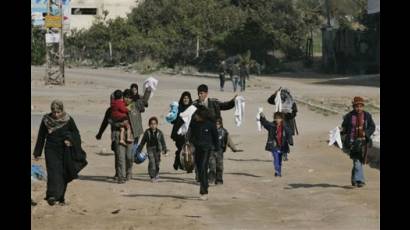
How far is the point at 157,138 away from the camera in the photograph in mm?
16656

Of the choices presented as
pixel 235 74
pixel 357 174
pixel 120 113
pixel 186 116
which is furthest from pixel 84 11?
pixel 357 174

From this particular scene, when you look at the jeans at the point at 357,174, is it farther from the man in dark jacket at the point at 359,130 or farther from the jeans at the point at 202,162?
the jeans at the point at 202,162

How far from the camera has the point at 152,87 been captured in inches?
751

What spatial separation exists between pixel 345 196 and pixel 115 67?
60.9 meters

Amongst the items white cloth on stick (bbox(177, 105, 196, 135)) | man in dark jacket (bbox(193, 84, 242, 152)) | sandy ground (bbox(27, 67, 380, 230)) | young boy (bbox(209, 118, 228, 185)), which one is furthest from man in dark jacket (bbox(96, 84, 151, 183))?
man in dark jacket (bbox(193, 84, 242, 152))

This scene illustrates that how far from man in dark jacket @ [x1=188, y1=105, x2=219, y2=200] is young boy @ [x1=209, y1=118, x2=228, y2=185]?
1.19 metres

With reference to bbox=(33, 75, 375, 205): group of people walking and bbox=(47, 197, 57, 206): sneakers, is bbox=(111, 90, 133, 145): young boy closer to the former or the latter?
bbox=(33, 75, 375, 205): group of people walking

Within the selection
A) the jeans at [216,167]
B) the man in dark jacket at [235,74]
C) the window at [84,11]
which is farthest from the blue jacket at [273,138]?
the window at [84,11]

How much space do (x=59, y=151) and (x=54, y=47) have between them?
37.6 meters

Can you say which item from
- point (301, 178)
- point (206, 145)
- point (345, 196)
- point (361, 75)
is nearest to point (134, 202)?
point (206, 145)

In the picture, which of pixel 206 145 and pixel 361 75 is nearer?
pixel 206 145

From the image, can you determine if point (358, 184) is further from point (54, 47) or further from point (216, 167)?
point (54, 47)

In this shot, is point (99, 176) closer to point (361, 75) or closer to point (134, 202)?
point (134, 202)
